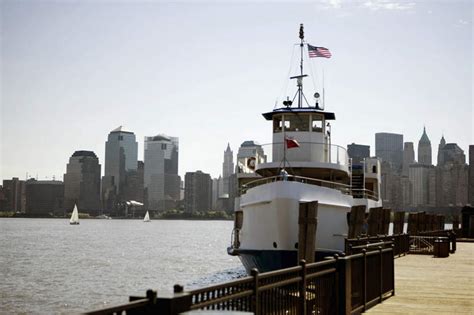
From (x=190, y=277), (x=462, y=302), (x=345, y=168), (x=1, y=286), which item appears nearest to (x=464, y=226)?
(x=190, y=277)

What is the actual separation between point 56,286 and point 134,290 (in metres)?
4.95

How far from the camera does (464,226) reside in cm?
6494

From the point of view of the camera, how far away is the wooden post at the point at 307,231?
21938 millimetres

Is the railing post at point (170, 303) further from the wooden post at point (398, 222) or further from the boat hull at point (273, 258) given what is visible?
the wooden post at point (398, 222)

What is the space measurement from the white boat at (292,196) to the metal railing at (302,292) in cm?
759

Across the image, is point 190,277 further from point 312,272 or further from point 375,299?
point 312,272

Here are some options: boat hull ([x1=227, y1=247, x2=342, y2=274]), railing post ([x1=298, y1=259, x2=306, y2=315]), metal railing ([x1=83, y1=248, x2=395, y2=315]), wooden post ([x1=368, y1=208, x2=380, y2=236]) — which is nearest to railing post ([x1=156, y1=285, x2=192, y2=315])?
metal railing ([x1=83, y1=248, x2=395, y2=315])

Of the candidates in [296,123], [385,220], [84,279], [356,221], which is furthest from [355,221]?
[84,279]

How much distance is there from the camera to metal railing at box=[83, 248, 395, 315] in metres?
6.25

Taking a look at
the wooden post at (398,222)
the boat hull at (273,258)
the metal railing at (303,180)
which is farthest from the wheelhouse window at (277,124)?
the wooden post at (398,222)

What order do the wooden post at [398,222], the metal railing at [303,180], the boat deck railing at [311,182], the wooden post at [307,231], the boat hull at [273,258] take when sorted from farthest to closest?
1. the wooden post at [398,222]
2. the boat deck railing at [311,182]
3. the metal railing at [303,180]
4. the boat hull at [273,258]
5. the wooden post at [307,231]

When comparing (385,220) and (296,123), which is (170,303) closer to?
(296,123)

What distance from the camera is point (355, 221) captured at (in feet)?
81.5

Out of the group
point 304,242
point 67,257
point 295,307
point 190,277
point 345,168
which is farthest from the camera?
point 67,257
